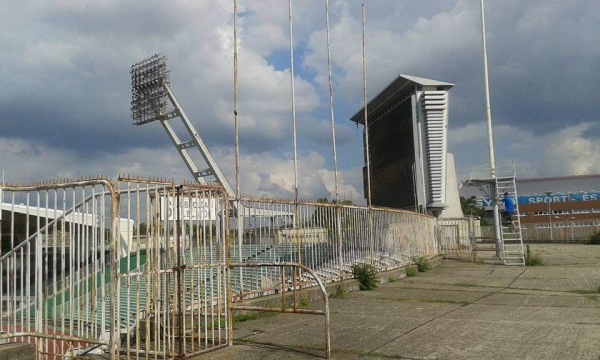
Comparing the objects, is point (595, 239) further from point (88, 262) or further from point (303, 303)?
point (88, 262)

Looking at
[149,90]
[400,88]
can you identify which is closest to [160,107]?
[149,90]

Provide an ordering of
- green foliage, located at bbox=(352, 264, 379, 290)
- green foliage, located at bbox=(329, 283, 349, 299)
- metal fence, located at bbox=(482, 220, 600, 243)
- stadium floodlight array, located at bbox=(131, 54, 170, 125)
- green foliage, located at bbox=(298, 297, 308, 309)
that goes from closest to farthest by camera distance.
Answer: green foliage, located at bbox=(298, 297, 308, 309), green foliage, located at bbox=(329, 283, 349, 299), green foliage, located at bbox=(352, 264, 379, 290), metal fence, located at bbox=(482, 220, 600, 243), stadium floodlight array, located at bbox=(131, 54, 170, 125)

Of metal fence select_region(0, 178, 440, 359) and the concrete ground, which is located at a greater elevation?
metal fence select_region(0, 178, 440, 359)

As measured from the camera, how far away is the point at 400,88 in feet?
145

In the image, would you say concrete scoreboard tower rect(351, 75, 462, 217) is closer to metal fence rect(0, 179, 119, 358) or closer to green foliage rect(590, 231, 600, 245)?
green foliage rect(590, 231, 600, 245)

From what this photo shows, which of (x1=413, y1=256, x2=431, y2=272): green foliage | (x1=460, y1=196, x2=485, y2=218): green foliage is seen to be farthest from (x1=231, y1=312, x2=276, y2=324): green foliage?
(x1=460, y1=196, x2=485, y2=218): green foliage

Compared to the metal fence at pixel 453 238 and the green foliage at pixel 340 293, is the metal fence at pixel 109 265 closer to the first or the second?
the green foliage at pixel 340 293

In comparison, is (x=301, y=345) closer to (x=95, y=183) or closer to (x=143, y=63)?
(x=95, y=183)

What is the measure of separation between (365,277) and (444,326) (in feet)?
16.9

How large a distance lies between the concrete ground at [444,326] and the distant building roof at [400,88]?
81.2ft

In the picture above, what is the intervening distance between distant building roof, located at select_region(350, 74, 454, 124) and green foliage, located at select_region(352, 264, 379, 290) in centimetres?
2350

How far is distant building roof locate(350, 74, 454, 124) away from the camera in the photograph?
41.2 m

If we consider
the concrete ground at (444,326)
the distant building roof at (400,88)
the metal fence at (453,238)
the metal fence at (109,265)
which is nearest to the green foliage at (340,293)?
the concrete ground at (444,326)

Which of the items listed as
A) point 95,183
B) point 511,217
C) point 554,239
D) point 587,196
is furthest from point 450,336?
point 587,196
